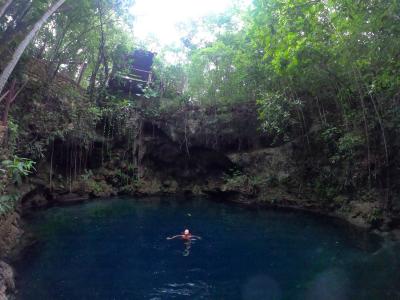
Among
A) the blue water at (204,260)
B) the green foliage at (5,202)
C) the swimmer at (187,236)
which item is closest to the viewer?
the green foliage at (5,202)

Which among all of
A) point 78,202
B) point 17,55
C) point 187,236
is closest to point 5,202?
point 17,55

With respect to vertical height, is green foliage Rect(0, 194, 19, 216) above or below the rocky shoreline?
above

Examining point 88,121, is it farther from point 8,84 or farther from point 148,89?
point 8,84

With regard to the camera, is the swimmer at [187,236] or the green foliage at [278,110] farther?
the green foliage at [278,110]

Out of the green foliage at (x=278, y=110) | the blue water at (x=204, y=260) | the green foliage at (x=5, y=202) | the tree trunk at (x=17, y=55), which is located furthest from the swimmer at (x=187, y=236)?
the green foliage at (x=278, y=110)

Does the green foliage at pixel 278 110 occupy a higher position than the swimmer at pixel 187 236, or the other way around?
the green foliage at pixel 278 110

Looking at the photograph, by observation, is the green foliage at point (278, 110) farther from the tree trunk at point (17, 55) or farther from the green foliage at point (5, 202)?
the green foliage at point (5, 202)

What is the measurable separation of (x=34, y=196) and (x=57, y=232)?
15.7 feet

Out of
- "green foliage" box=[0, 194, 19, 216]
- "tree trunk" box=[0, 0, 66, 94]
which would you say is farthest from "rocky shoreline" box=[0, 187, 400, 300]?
"tree trunk" box=[0, 0, 66, 94]

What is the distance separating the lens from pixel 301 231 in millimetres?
11000

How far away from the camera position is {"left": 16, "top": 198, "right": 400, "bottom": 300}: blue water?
6605 mm

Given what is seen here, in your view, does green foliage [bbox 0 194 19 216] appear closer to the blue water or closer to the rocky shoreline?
the rocky shoreline

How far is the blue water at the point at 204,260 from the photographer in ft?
21.7

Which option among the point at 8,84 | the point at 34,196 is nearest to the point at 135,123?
the point at 34,196
